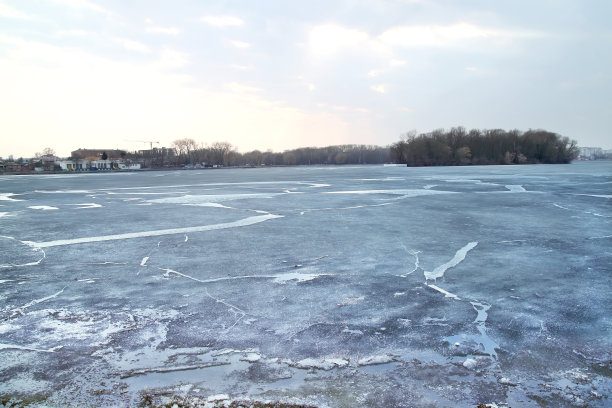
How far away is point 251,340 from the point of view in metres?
3.46

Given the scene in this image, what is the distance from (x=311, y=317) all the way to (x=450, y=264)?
2778 millimetres

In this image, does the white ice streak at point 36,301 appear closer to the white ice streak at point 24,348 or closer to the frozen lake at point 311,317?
the frozen lake at point 311,317

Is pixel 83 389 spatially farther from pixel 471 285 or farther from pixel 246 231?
pixel 246 231

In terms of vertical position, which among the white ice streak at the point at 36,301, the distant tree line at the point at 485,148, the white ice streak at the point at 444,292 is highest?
the distant tree line at the point at 485,148

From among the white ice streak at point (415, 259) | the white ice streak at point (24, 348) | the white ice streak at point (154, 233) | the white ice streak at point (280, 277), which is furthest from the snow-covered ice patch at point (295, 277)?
the white ice streak at point (154, 233)

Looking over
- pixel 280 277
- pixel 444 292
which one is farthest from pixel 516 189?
pixel 280 277

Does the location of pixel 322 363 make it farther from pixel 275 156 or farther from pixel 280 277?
pixel 275 156

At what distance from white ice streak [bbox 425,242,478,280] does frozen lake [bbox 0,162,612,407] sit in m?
0.05

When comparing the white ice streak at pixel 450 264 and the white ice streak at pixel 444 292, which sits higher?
the white ice streak at pixel 450 264

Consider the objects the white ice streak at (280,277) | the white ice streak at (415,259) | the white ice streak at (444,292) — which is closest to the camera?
the white ice streak at (444,292)

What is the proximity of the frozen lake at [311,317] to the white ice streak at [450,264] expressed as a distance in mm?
50

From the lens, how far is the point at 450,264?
5.83 meters

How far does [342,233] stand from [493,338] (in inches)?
194

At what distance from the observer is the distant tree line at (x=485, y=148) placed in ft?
299
